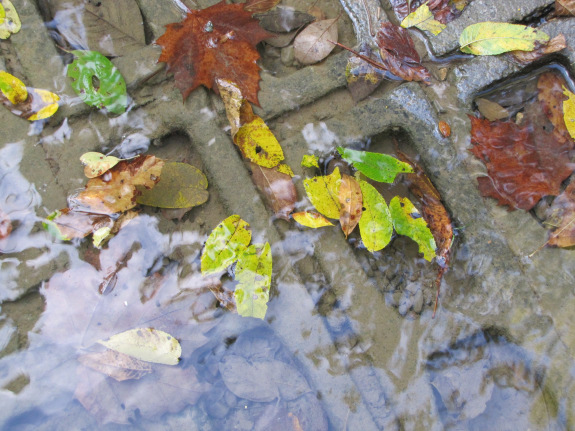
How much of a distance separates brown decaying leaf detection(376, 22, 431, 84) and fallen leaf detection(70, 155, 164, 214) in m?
1.04

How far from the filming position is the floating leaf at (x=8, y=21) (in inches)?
70.0

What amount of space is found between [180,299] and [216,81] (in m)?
0.88

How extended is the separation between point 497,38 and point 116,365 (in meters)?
2.02

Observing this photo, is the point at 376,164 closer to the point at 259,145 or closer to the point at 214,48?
the point at 259,145

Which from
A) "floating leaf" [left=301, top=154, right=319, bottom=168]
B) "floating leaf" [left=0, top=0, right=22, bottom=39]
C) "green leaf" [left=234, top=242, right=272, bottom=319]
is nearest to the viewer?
"green leaf" [left=234, top=242, right=272, bottom=319]

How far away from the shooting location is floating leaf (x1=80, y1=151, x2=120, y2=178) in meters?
1.66

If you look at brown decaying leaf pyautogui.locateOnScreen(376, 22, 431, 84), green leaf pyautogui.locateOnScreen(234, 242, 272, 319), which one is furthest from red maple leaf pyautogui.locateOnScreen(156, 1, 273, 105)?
green leaf pyautogui.locateOnScreen(234, 242, 272, 319)

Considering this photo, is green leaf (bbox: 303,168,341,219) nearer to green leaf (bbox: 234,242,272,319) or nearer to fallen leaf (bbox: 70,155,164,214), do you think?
green leaf (bbox: 234,242,272,319)

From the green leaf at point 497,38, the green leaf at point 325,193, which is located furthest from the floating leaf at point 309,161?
the green leaf at point 497,38

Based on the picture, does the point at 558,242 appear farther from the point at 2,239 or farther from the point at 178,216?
the point at 2,239

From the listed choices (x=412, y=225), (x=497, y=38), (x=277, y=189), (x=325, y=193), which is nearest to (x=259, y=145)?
(x=277, y=189)

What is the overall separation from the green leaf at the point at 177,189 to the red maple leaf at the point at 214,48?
315 millimetres

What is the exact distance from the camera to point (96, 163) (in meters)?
1.67

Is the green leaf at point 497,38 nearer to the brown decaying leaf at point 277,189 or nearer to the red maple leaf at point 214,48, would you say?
the red maple leaf at point 214,48
